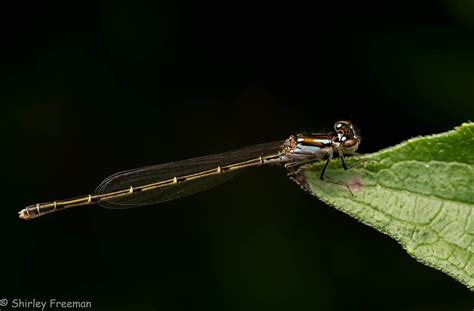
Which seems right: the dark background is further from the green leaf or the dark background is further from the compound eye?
the green leaf

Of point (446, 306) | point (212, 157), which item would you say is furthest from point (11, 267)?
point (446, 306)

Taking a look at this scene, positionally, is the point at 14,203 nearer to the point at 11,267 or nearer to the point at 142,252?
the point at 11,267

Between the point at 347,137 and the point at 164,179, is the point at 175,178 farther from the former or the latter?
the point at 347,137

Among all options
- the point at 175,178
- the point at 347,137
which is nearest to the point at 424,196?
the point at 347,137

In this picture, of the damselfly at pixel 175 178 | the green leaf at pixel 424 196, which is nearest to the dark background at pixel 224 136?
the damselfly at pixel 175 178

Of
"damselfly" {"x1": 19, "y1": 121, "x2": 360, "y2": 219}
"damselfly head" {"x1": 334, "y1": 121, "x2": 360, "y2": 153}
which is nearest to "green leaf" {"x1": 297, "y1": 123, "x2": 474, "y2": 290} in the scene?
"damselfly head" {"x1": 334, "y1": 121, "x2": 360, "y2": 153}
